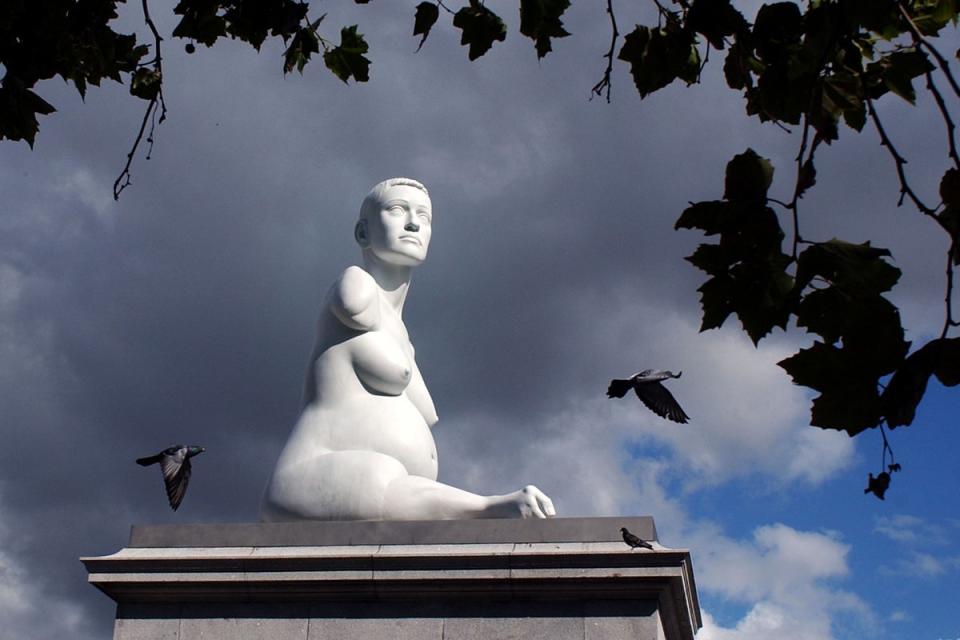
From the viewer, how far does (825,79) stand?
15.7ft

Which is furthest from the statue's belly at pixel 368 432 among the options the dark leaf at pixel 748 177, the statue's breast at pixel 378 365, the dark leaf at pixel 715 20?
the dark leaf at pixel 748 177

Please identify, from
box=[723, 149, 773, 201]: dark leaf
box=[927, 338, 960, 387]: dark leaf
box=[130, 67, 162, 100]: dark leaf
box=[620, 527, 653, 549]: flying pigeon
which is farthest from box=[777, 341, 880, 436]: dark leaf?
box=[620, 527, 653, 549]: flying pigeon

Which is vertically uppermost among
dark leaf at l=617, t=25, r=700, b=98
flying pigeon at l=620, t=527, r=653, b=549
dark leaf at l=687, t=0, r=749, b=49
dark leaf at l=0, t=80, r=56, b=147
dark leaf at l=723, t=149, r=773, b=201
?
dark leaf at l=0, t=80, r=56, b=147

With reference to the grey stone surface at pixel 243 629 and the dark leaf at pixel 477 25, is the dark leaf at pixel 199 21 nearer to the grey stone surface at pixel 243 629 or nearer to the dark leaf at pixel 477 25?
the dark leaf at pixel 477 25

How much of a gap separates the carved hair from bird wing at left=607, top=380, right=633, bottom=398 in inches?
126

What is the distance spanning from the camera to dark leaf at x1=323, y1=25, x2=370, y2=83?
696 centimetres

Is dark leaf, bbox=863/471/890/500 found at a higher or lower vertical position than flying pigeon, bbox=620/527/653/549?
lower

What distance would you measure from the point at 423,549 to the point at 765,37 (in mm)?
5886

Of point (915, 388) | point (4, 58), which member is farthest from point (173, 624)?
point (915, 388)

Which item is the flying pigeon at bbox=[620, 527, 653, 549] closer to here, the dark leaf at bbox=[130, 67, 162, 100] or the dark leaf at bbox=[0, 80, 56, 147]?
the dark leaf at bbox=[130, 67, 162, 100]

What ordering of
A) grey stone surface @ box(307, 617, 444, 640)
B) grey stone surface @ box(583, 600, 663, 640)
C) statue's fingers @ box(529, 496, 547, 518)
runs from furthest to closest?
statue's fingers @ box(529, 496, 547, 518), grey stone surface @ box(307, 617, 444, 640), grey stone surface @ box(583, 600, 663, 640)

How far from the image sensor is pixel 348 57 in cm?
699

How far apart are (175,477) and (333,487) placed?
143cm

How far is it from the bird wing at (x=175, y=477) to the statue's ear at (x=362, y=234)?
9.04ft
